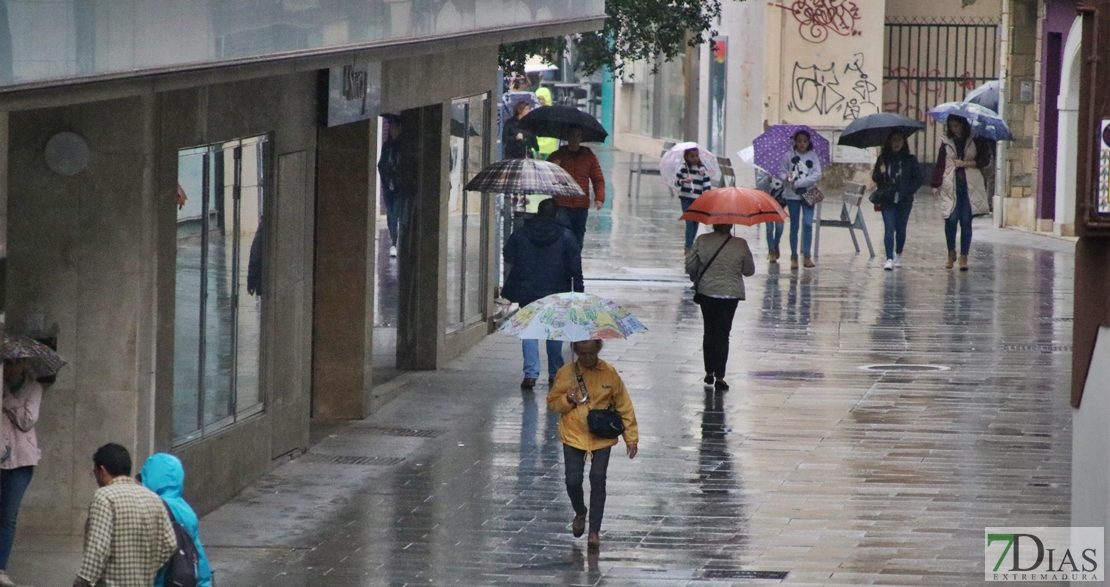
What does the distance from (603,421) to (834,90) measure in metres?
23.9

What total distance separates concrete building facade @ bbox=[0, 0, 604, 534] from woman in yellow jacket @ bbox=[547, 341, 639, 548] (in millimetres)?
2144

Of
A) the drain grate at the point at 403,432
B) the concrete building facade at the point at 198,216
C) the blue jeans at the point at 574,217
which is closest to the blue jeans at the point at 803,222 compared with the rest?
the blue jeans at the point at 574,217

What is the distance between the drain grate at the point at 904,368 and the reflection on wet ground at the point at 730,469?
0.28 ft

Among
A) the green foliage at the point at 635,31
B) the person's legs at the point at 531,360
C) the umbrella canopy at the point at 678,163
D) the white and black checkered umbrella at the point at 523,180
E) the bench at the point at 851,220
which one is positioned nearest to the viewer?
the person's legs at the point at 531,360

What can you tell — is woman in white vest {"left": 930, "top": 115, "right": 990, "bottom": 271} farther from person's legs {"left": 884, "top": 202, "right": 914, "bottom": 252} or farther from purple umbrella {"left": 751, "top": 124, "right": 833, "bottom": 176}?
purple umbrella {"left": 751, "top": 124, "right": 833, "bottom": 176}

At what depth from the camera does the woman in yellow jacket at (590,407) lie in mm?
9461

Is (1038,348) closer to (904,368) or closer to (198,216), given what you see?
(904,368)

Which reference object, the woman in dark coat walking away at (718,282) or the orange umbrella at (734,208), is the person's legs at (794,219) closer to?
the orange umbrella at (734,208)

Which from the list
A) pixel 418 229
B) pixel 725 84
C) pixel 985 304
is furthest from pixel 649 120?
pixel 418 229

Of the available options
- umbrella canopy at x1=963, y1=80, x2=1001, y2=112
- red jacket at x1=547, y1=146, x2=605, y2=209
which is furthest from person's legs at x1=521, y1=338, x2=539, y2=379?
umbrella canopy at x1=963, y1=80, x2=1001, y2=112

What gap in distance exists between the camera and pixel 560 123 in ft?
60.4

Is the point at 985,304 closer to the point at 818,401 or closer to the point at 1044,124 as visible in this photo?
the point at 818,401

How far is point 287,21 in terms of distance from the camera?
31.5 ft

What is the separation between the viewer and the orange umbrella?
1396cm
